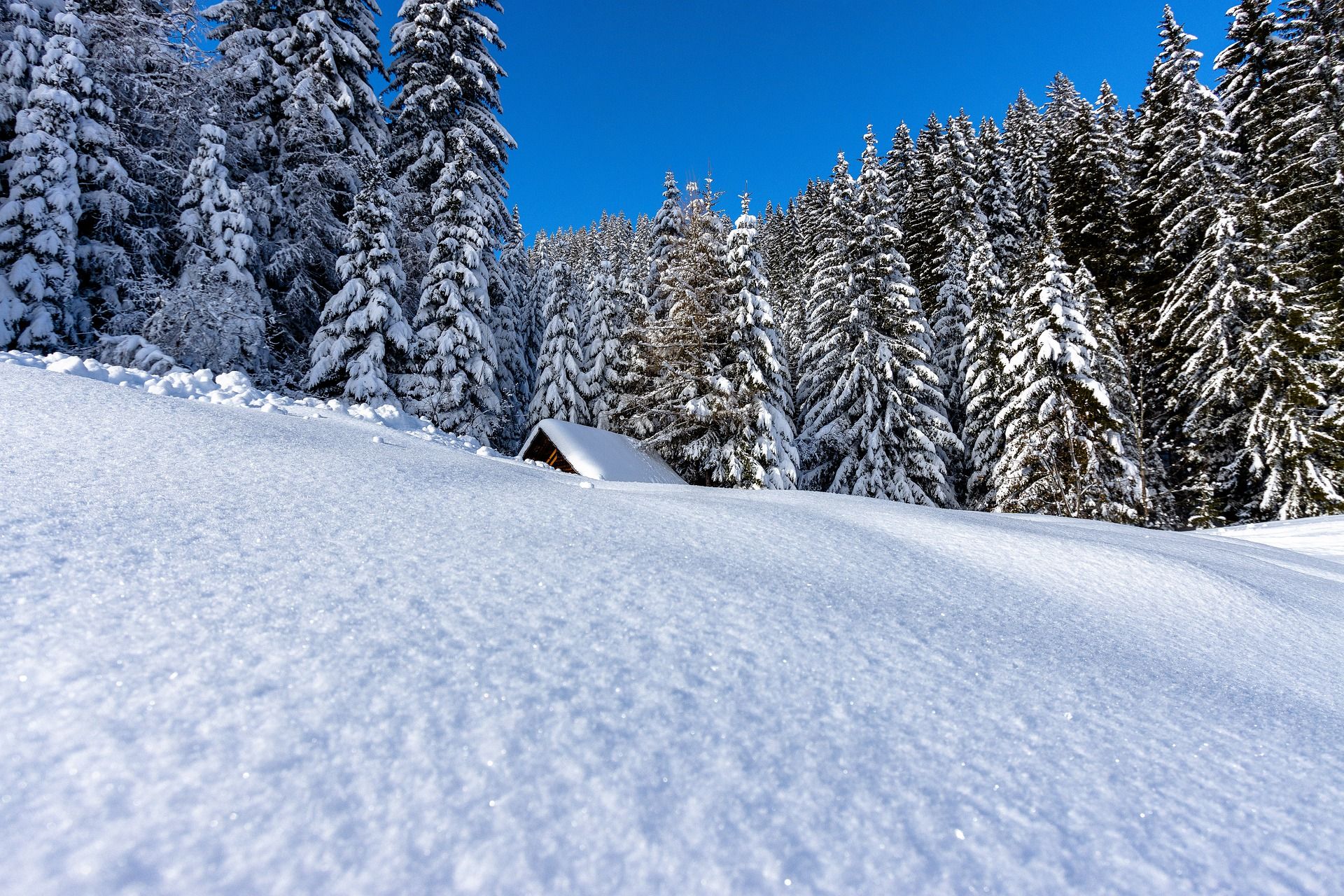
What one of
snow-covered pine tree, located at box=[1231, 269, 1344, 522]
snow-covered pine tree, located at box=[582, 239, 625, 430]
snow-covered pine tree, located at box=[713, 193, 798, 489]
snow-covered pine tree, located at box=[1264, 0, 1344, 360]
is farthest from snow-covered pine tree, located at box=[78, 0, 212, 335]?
snow-covered pine tree, located at box=[1264, 0, 1344, 360]

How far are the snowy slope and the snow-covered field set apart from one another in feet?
21.1

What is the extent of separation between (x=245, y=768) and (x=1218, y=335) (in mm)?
22187

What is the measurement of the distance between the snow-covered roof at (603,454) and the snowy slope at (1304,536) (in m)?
10.5

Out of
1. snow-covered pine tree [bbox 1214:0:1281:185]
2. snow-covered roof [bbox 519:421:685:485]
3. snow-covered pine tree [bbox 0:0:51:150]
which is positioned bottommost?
snow-covered roof [bbox 519:421:685:485]

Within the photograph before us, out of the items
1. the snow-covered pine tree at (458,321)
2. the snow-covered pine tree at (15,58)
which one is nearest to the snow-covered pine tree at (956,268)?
the snow-covered pine tree at (458,321)

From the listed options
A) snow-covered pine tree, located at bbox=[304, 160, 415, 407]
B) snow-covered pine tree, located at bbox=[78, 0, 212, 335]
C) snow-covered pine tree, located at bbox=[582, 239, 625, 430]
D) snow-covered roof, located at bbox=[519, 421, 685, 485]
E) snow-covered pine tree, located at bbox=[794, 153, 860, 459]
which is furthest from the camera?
snow-covered pine tree, located at bbox=[582, 239, 625, 430]

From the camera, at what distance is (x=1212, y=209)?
1695cm

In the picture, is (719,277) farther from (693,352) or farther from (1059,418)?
(1059,418)

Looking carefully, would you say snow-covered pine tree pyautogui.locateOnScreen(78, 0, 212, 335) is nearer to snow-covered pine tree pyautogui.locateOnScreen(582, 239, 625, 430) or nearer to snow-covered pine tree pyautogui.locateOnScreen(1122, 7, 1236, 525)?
snow-covered pine tree pyautogui.locateOnScreen(582, 239, 625, 430)

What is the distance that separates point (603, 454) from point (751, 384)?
4662mm

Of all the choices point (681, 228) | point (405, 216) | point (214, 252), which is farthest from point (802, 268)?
point (214, 252)

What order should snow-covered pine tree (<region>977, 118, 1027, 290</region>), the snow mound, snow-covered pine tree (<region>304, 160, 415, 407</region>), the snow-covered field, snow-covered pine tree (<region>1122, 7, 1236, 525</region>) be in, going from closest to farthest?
the snow-covered field
the snow mound
snow-covered pine tree (<region>304, 160, 415, 407</region>)
snow-covered pine tree (<region>1122, 7, 1236, 525</region>)
snow-covered pine tree (<region>977, 118, 1027, 290</region>)

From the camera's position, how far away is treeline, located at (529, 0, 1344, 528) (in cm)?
1582

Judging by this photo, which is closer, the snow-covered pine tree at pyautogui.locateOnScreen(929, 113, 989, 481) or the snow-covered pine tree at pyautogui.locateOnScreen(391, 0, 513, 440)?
the snow-covered pine tree at pyautogui.locateOnScreen(391, 0, 513, 440)
